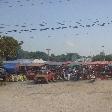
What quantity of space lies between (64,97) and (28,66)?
1150 inches

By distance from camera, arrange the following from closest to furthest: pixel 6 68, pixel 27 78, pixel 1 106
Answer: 1. pixel 1 106
2. pixel 27 78
3. pixel 6 68

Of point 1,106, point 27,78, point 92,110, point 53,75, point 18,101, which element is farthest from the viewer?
point 27,78

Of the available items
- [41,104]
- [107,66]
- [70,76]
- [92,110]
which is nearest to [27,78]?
[70,76]

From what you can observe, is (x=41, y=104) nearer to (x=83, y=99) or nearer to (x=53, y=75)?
(x=83, y=99)

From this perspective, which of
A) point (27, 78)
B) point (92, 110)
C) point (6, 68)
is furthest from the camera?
point (6, 68)

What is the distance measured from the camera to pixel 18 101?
Result: 86.9ft

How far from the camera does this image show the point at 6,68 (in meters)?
56.6

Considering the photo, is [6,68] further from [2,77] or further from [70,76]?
[70,76]

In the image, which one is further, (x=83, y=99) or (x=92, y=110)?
(x=83, y=99)

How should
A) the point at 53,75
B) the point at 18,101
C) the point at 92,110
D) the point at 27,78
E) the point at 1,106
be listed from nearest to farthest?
the point at 92,110
the point at 1,106
the point at 18,101
the point at 53,75
the point at 27,78

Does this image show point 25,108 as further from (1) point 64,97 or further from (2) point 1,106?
(1) point 64,97

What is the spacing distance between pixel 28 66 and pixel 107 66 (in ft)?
43.9

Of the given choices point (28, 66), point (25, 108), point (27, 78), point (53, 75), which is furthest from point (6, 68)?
point (25, 108)

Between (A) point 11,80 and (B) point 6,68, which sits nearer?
(A) point 11,80
